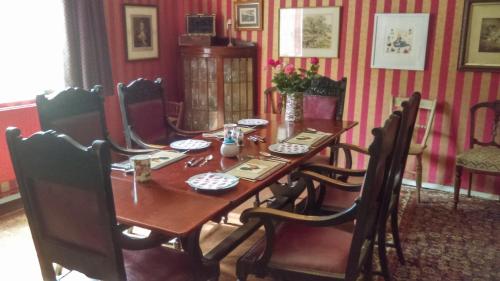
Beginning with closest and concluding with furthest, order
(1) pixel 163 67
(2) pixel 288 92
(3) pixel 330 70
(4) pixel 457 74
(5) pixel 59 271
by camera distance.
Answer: (5) pixel 59 271
(2) pixel 288 92
(4) pixel 457 74
(3) pixel 330 70
(1) pixel 163 67

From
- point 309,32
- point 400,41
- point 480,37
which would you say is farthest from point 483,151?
point 309,32

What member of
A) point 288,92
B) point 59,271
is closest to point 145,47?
point 288,92

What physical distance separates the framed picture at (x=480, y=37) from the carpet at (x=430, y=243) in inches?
48.2

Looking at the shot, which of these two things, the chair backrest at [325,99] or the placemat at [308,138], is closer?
the placemat at [308,138]

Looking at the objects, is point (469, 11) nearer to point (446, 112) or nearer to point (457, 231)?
point (446, 112)

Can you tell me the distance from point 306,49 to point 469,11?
1.55 m

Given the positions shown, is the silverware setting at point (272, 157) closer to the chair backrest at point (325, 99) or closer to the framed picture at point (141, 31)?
the chair backrest at point (325, 99)

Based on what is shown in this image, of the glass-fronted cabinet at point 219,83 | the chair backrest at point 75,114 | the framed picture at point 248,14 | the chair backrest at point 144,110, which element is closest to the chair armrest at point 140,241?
Answer: the chair backrest at point 75,114

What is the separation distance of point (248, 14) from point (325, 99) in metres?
1.77

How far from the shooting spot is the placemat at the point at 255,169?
2.04 metres

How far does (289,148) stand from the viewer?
8.18 ft

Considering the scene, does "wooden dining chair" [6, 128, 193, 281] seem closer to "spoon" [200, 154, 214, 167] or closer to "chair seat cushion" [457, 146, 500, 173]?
"spoon" [200, 154, 214, 167]

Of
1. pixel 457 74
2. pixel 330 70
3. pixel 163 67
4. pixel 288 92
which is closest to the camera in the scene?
pixel 288 92

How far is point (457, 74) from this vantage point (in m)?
3.85
